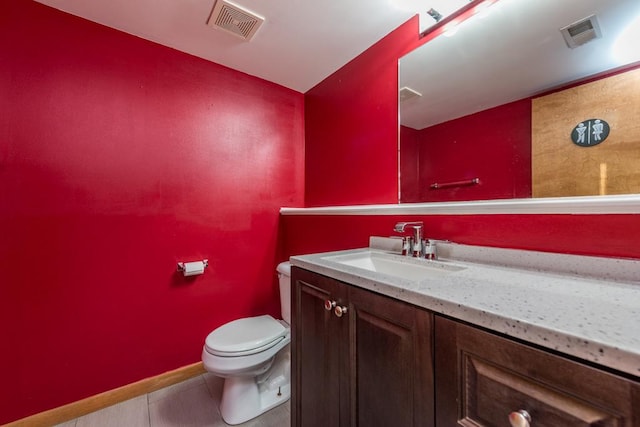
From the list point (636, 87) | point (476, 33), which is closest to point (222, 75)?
point (476, 33)

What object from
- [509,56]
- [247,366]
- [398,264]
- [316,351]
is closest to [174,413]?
[247,366]

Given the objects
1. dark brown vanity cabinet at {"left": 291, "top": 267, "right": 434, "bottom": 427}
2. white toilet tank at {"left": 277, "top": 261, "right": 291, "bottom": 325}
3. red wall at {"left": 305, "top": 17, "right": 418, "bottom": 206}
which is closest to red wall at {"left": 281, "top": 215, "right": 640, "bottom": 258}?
red wall at {"left": 305, "top": 17, "right": 418, "bottom": 206}

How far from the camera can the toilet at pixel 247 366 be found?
1.28 metres

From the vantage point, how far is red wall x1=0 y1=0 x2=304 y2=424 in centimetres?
127

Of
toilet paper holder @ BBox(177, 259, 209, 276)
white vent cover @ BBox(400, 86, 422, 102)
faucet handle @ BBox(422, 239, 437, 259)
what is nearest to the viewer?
faucet handle @ BBox(422, 239, 437, 259)

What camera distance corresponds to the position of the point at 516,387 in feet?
1.48

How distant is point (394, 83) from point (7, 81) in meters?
1.94

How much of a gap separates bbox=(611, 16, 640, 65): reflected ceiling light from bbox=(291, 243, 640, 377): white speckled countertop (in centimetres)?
61

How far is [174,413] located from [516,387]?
1643mm

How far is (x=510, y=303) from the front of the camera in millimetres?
536

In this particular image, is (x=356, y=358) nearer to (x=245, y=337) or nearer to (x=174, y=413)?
(x=245, y=337)

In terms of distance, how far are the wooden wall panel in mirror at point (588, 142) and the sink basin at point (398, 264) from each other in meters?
0.42

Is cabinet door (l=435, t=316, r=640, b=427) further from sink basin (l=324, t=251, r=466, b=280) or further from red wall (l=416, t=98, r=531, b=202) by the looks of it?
red wall (l=416, t=98, r=531, b=202)

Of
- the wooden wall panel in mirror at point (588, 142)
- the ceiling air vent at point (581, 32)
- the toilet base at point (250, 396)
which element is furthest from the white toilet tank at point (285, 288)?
the ceiling air vent at point (581, 32)
